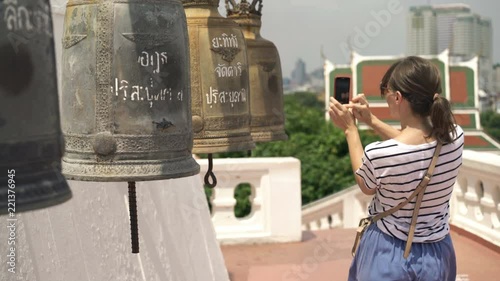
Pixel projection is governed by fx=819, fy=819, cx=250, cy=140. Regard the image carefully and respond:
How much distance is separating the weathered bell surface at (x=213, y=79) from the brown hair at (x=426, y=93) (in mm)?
571

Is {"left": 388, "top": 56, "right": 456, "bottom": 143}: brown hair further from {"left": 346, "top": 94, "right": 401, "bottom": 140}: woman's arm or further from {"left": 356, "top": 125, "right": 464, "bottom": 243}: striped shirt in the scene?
{"left": 346, "top": 94, "right": 401, "bottom": 140}: woman's arm

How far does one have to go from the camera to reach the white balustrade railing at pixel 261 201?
7.43 m

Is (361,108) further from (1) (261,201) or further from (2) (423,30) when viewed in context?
(2) (423,30)

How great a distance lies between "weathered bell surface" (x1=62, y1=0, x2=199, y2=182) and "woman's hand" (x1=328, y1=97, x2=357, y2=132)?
2.95 feet

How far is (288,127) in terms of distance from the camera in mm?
21812

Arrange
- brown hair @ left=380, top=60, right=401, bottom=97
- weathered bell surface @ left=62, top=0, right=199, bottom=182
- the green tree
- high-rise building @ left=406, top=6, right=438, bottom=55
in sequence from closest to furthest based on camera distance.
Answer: weathered bell surface @ left=62, top=0, right=199, bottom=182, brown hair @ left=380, top=60, right=401, bottom=97, the green tree, high-rise building @ left=406, top=6, right=438, bottom=55

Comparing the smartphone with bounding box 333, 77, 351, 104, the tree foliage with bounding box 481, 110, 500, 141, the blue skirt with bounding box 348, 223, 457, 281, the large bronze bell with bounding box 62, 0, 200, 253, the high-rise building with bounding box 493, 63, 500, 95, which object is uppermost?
the large bronze bell with bounding box 62, 0, 200, 253

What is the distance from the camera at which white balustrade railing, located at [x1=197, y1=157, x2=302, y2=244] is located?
24.4ft

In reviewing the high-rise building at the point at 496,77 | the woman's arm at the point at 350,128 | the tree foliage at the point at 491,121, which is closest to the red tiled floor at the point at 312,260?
the woman's arm at the point at 350,128

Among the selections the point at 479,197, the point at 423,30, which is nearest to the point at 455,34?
the point at 423,30

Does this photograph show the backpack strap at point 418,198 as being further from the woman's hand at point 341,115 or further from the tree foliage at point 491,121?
the tree foliage at point 491,121

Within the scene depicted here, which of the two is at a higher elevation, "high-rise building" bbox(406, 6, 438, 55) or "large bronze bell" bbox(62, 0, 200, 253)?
"large bronze bell" bbox(62, 0, 200, 253)

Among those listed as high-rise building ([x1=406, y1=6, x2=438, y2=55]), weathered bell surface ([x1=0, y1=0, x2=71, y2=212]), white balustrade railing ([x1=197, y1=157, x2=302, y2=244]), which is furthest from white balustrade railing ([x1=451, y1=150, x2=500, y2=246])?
high-rise building ([x1=406, y1=6, x2=438, y2=55])

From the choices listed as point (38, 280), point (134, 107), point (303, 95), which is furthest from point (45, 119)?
point (303, 95)
